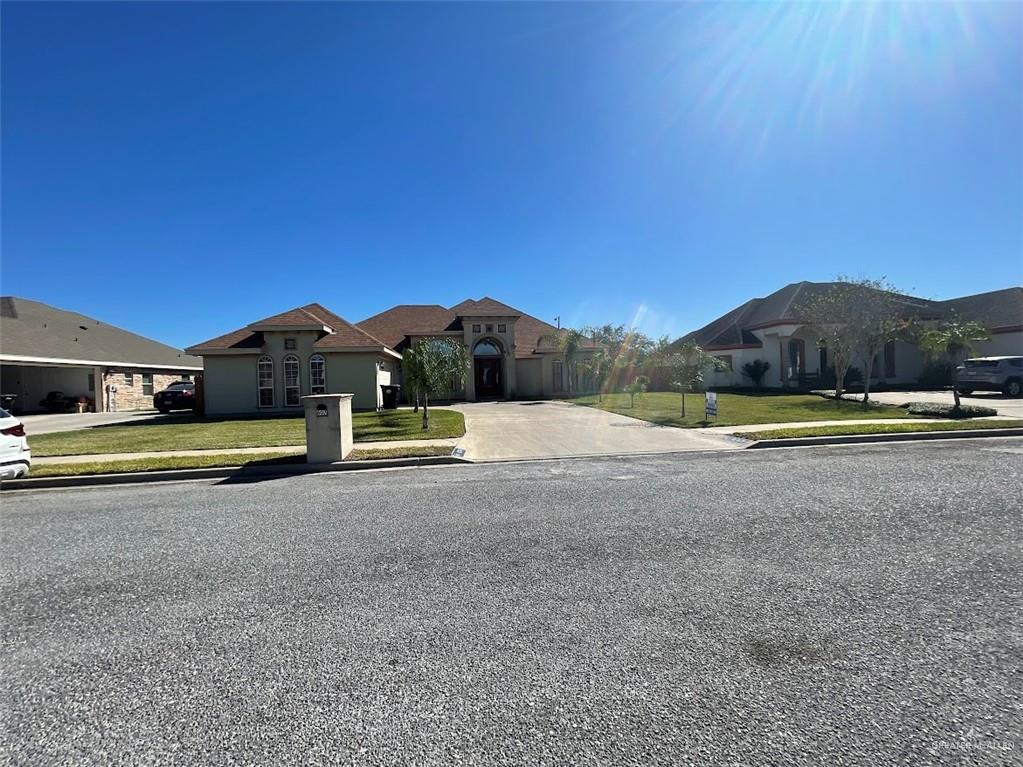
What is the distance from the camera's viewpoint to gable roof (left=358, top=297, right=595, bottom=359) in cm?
2805

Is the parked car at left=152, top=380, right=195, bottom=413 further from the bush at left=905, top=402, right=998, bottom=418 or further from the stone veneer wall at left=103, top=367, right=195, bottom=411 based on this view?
the bush at left=905, top=402, right=998, bottom=418

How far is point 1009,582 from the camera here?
12.5ft

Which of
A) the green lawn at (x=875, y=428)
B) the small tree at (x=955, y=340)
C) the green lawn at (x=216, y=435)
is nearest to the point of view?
the green lawn at (x=875, y=428)

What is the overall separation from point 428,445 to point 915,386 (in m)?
31.1

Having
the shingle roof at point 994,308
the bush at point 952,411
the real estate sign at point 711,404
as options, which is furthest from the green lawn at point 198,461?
the shingle roof at point 994,308

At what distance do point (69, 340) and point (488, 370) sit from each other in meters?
24.5

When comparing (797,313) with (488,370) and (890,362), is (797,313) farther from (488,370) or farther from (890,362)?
(488,370)

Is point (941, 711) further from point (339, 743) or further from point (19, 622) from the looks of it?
point (19, 622)

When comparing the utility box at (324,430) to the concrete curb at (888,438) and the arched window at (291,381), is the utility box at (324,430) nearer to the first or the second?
the concrete curb at (888,438)

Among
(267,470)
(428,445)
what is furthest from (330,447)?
(428,445)

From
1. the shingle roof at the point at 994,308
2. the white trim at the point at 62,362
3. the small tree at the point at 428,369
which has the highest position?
the shingle roof at the point at 994,308

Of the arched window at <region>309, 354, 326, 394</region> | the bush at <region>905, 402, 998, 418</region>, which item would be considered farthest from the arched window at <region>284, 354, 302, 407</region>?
the bush at <region>905, 402, 998, 418</region>

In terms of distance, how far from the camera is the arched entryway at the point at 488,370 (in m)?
28.6

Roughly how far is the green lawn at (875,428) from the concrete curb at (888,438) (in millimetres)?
172
